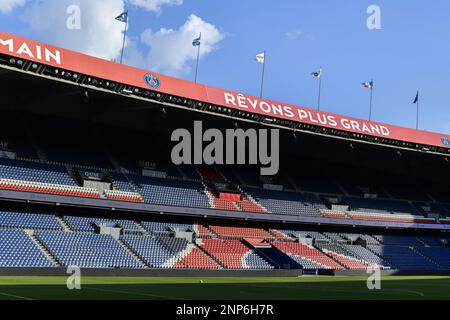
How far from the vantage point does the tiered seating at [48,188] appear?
37781 millimetres

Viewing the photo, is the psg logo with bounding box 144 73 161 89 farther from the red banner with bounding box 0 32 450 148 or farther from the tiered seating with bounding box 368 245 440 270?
the tiered seating with bounding box 368 245 440 270

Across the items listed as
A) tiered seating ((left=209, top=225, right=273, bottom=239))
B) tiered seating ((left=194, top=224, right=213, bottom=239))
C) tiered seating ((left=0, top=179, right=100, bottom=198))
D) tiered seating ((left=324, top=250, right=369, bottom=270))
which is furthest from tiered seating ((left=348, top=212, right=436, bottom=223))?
tiered seating ((left=0, top=179, right=100, bottom=198))

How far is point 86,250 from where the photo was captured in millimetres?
37062

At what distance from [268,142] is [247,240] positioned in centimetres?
1101

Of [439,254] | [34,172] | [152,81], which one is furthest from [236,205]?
[439,254]

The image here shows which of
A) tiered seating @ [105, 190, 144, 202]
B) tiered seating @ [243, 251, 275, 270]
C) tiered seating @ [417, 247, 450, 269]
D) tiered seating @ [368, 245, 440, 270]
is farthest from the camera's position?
tiered seating @ [417, 247, 450, 269]

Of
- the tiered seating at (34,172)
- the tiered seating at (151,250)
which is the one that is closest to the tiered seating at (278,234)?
the tiered seating at (151,250)

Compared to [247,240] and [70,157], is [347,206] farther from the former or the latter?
[70,157]

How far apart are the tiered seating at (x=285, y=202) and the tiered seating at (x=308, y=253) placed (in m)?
3.47

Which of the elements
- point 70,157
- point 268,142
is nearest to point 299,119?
point 268,142

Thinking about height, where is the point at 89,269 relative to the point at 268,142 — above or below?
below

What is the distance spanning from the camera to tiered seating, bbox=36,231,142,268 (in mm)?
35562

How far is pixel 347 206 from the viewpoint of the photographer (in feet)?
189

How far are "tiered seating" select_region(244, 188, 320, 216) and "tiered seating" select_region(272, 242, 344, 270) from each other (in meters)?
3.47
